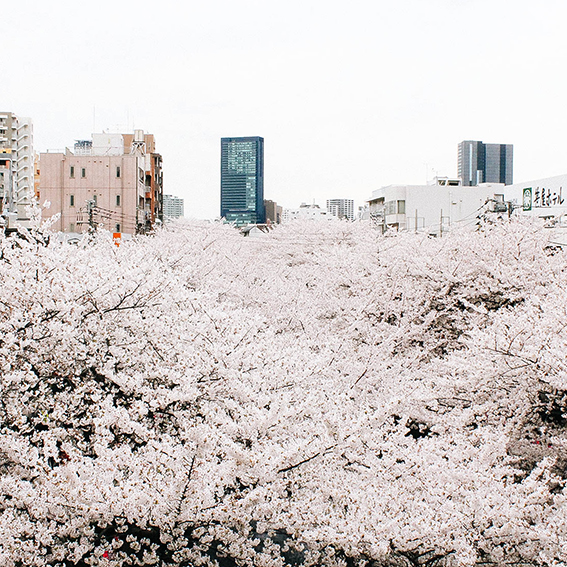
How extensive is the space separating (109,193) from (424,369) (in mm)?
39792

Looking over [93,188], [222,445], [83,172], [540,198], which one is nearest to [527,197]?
[540,198]

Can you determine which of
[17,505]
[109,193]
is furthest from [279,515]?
[109,193]

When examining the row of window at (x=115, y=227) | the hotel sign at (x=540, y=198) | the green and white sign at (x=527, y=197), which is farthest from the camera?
the row of window at (x=115, y=227)

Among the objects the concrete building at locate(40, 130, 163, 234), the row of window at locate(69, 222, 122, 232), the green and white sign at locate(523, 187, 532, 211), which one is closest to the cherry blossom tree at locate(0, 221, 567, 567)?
the green and white sign at locate(523, 187, 532, 211)

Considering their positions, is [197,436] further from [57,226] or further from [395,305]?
[57,226]

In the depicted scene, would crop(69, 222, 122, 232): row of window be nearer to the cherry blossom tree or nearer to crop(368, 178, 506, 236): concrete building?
crop(368, 178, 506, 236): concrete building

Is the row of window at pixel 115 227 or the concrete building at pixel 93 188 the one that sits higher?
the concrete building at pixel 93 188

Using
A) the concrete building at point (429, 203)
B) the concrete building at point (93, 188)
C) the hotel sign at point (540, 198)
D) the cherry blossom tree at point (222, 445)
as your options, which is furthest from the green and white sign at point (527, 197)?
the concrete building at point (93, 188)

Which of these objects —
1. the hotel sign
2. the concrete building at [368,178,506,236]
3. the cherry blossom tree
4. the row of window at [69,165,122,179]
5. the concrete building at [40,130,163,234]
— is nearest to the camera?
the cherry blossom tree

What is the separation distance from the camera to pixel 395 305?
1374cm

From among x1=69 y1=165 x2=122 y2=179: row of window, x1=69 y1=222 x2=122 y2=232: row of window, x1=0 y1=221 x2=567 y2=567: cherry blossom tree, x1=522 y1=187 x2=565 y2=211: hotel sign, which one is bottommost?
x1=0 y1=221 x2=567 y2=567: cherry blossom tree

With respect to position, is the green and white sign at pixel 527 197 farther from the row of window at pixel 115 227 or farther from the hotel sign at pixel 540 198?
the row of window at pixel 115 227

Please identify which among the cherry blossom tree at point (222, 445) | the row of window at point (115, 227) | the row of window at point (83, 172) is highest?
the row of window at point (83, 172)

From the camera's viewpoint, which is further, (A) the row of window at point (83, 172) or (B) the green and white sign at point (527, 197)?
(A) the row of window at point (83, 172)
